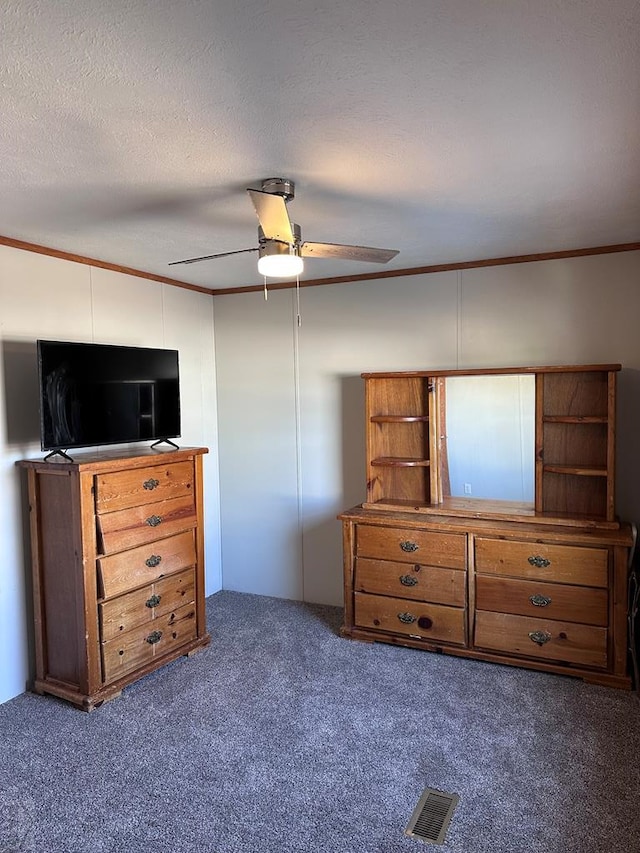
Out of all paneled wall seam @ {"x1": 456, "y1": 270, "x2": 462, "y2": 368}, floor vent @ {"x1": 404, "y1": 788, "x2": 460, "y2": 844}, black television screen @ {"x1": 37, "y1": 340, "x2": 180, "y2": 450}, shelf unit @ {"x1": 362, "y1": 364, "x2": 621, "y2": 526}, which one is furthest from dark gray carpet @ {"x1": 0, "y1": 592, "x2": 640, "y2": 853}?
paneled wall seam @ {"x1": 456, "y1": 270, "x2": 462, "y2": 368}

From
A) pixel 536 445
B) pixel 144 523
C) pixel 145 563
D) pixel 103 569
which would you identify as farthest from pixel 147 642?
pixel 536 445

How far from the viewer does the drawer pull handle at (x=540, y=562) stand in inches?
125

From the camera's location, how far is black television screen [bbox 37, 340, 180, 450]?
2953 mm

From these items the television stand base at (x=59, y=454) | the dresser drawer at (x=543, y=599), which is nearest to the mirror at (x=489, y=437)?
the dresser drawer at (x=543, y=599)

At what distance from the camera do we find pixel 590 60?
1.47 m

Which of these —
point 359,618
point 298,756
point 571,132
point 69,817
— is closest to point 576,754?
point 298,756

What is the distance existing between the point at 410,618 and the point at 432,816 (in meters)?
1.42

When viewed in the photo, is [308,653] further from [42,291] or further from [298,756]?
[42,291]

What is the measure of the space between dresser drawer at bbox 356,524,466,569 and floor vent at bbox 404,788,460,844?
1.34 meters

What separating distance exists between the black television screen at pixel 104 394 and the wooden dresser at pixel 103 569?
0.16 meters

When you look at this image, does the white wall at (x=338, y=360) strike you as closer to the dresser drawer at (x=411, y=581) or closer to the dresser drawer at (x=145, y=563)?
the dresser drawer at (x=411, y=581)

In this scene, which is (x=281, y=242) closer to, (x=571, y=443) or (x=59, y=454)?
(x=59, y=454)

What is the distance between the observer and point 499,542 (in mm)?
3271

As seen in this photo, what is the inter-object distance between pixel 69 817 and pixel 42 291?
2551 mm
